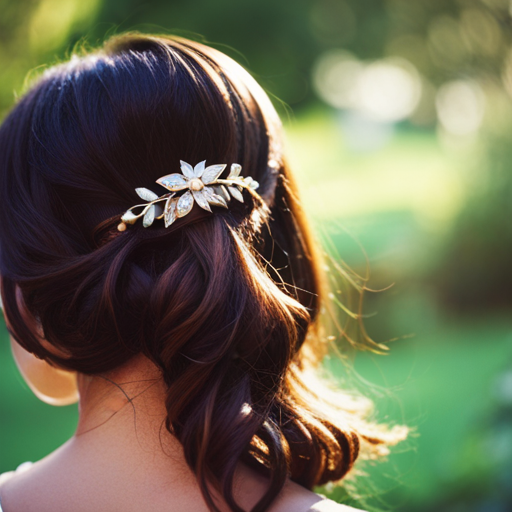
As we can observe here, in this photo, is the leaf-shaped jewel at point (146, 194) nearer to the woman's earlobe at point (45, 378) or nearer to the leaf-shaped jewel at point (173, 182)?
the leaf-shaped jewel at point (173, 182)

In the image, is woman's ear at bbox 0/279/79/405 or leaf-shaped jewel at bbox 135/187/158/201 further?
woman's ear at bbox 0/279/79/405

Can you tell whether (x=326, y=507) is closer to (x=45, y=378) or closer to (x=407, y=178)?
(x=45, y=378)

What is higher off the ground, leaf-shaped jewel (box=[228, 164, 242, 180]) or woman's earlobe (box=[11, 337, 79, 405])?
leaf-shaped jewel (box=[228, 164, 242, 180])

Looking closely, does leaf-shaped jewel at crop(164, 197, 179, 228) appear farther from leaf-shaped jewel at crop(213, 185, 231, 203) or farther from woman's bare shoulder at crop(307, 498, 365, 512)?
woman's bare shoulder at crop(307, 498, 365, 512)

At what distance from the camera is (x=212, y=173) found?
1.12m

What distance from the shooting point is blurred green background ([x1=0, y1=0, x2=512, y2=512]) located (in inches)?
112

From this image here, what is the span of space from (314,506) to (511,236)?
458 centimetres

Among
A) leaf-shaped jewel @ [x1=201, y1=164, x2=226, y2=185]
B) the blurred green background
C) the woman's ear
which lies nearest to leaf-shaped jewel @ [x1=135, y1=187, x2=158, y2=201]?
leaf-shaped jewel @ [x1=201, y1=164, x2=226, y2=185]

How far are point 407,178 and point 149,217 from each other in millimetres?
5663

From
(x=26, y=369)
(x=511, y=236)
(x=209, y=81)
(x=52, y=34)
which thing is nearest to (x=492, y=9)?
(x=511, y=236)

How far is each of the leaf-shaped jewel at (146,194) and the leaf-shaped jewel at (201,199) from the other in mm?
80

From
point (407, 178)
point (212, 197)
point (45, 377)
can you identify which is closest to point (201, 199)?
point (212, 197)

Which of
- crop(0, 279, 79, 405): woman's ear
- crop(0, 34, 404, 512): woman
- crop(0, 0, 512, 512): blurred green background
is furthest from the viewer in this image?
crop(0, 0, 512, 512): blurred green background

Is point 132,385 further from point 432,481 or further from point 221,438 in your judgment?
point 432,481
